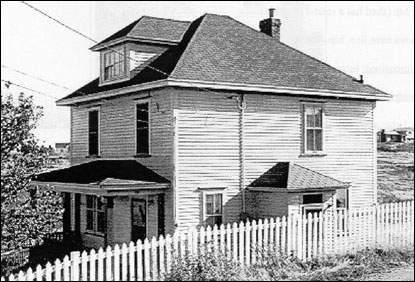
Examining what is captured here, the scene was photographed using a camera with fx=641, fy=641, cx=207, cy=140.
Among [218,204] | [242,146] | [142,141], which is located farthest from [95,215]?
[242,146]

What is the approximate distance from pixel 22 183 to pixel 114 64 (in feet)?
34.1

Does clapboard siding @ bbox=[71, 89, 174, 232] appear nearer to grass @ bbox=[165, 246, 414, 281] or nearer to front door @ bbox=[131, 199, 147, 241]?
front door @ bbox=[131, 199, 147, 241]

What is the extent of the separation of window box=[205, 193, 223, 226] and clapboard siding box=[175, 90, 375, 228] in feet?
0.95

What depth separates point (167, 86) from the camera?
20406mm

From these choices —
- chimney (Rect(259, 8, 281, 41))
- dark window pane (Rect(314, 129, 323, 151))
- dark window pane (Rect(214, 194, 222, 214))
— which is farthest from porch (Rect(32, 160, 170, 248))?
chimney (Rect(259, 8, 281, 41))

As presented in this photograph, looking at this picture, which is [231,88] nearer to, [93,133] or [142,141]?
[142,141]

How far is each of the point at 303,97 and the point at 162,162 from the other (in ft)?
20.0

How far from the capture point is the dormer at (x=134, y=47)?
23609mm

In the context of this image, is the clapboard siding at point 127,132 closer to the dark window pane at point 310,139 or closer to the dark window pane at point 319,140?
the dark window pane at point 310,139

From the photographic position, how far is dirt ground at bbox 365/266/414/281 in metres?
15.0

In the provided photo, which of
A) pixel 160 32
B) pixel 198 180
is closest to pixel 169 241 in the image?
pixel 198 180

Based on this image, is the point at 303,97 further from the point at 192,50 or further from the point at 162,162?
the point at 162,162

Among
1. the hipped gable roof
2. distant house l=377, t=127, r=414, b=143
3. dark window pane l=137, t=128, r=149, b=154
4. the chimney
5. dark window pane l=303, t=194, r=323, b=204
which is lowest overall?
dark window pane l=303, t=194, r=323, b=204

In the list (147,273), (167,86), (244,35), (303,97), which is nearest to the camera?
(147,273)
